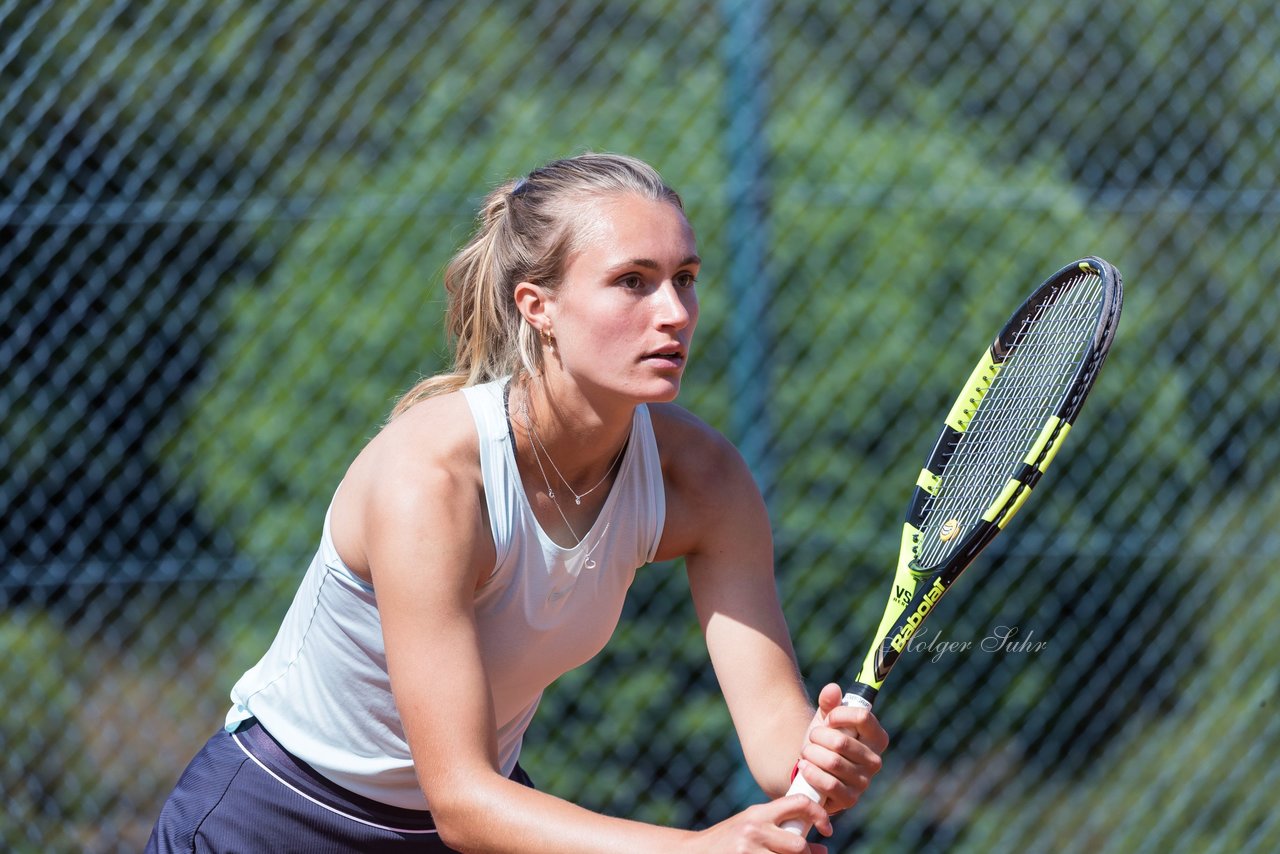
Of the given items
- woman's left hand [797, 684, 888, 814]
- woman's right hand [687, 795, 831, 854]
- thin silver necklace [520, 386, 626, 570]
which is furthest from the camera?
thin silver necklace [520, 386, 626, 570]

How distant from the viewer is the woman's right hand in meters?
1.51

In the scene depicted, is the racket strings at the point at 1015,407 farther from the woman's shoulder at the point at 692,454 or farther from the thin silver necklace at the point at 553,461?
the thin silver necklace at the point at 553,461

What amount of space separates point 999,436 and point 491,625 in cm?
74

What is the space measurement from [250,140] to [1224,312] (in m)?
2.54

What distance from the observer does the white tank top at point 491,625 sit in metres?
1.80

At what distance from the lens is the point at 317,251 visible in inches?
146

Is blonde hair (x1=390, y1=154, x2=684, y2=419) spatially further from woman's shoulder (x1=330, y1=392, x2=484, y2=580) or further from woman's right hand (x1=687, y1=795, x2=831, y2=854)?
woman's right hand (x1=687, y1=795, x2=831, y2=854)

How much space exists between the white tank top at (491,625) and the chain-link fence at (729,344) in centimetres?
142

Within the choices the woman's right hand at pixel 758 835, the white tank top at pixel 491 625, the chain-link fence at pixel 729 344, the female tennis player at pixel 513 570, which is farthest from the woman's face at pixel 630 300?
the chain-link fence at pixel 729 344

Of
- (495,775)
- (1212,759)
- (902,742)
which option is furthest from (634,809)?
(495,775)

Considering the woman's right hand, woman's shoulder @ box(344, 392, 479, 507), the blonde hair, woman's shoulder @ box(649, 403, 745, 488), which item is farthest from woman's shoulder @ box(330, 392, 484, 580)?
the woman's right hand

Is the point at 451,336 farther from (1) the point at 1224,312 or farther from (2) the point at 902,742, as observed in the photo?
(1) the point at 1224,312

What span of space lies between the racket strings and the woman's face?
17.4 inches

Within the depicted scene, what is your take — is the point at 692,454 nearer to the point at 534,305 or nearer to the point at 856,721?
the point at 534,305
